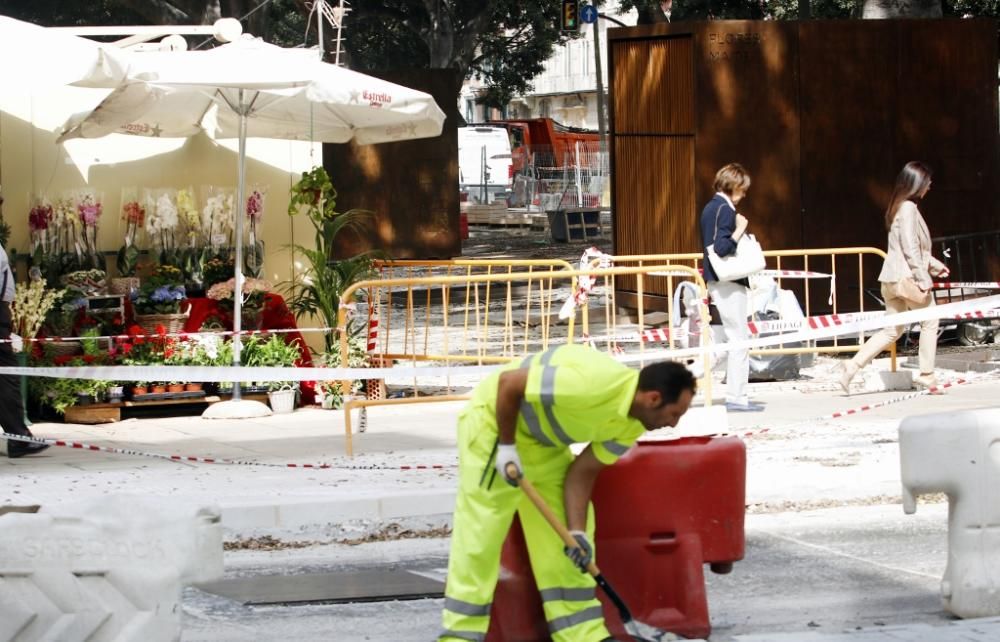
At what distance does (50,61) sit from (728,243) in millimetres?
4716

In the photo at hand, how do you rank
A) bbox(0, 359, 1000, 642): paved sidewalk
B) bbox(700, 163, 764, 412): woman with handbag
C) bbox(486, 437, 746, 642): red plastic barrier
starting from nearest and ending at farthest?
bbox(486, 437, 746, 642): red plastic barrier → bbox(0, 359, 1000, 642): paved sidewalk → bbox(700, 163, 764, 412): woman with handbag

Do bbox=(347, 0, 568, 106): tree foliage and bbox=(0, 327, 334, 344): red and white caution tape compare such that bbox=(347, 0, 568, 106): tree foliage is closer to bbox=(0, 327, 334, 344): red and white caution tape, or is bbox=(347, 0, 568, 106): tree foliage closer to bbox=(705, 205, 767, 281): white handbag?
bbox=(0, 327, 334, 344): red and white caution tape

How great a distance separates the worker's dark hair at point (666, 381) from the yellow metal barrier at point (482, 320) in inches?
184

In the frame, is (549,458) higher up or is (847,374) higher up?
(549,458)

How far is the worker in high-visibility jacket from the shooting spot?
561 centimetres

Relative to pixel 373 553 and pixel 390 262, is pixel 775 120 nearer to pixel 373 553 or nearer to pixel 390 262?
pixel 390 262

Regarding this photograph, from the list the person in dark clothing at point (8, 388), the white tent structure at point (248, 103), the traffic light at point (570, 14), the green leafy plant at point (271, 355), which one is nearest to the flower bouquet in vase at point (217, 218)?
the white tent structure at point (248, 103)

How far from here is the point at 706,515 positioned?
6.32 meters

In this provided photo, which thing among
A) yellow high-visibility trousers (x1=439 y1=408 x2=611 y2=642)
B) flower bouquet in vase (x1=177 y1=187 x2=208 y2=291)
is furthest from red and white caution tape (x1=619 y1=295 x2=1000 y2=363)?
flower bouquet in vase (x1=177 y1=187 x2=208 y2=291)

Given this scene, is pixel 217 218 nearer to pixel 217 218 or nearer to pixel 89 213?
pixel 217 218

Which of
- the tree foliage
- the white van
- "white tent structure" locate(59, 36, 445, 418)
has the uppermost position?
the tree foliage

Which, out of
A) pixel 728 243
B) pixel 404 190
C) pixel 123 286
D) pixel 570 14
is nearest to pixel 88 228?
pixel 123 286

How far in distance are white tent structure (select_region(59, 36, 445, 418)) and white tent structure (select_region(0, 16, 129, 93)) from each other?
0.44 m

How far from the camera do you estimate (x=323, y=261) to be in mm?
13188
